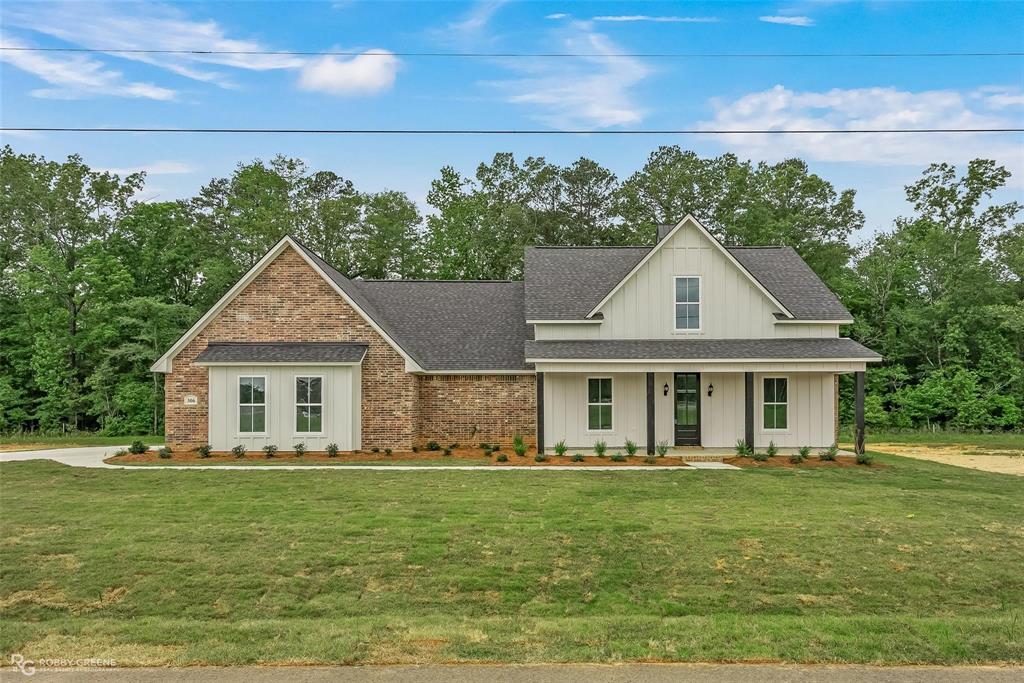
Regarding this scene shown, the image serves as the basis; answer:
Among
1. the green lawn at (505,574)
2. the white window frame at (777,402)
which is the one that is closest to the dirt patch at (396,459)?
the green lawn at (505,574)

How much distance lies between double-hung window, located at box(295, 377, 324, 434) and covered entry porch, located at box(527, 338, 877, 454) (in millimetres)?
6049

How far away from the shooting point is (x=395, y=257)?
3844 centimetres

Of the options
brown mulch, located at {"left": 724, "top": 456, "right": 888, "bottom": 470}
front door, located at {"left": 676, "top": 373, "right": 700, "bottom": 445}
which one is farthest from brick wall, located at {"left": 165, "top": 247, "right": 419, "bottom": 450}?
brown mulch, located at {"left": 724, "top": 456, "right": 888, "bottom": 470}

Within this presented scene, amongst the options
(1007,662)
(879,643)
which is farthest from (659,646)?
(1007,662)

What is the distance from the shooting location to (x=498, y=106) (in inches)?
621

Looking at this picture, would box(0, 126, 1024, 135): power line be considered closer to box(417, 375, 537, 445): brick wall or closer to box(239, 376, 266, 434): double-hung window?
box(239, 376, 266, 434): double-hung window

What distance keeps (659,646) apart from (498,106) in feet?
43.9

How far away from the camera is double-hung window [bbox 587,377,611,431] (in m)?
18.6

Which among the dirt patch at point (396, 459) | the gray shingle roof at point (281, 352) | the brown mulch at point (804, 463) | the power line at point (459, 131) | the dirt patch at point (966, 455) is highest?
the power line at point (459, 131)

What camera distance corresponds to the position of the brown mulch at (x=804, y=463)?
15273 millimetres

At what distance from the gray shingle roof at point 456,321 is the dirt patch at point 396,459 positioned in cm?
299

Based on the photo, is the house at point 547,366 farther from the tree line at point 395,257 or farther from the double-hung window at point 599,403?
the tree line at point 395,257

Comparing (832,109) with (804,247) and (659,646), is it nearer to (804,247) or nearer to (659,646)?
(804,247)

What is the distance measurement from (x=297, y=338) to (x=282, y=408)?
6.75 feet
